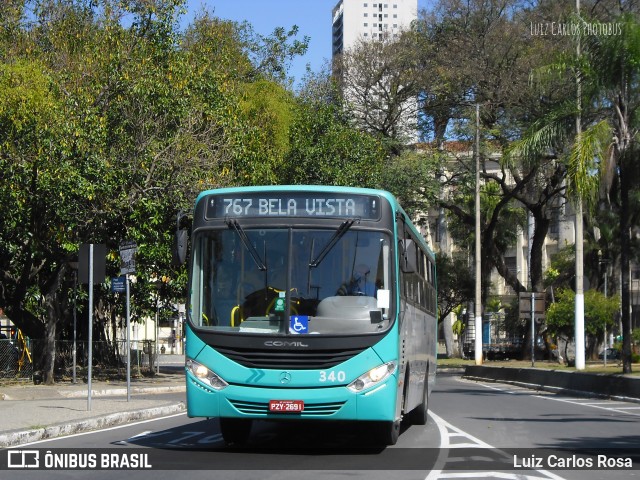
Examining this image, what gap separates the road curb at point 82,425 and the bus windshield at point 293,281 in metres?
3.14

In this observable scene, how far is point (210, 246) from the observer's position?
13102mm

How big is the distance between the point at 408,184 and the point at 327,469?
37.3m

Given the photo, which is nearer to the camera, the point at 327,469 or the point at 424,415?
the point at 327,469

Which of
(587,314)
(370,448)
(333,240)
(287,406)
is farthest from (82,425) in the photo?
(587,314)

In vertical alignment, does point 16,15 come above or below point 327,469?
above

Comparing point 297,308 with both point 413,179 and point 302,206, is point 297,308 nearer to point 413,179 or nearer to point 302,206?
point 302,206

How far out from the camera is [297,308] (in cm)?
1252

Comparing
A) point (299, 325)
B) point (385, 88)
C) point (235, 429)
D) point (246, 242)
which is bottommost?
point (235, 429)

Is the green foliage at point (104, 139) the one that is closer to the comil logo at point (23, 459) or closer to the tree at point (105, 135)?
the tree at point (105, 135)

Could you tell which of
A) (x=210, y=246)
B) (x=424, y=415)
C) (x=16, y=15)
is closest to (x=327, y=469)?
(x=210, y=246)

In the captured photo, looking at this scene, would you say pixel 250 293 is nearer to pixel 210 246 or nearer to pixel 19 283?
pixel 210 246

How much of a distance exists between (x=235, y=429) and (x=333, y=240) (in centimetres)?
281

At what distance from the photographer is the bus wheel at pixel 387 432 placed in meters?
13.1

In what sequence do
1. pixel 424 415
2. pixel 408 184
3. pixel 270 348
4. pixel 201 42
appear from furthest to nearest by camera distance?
pixel 408 184, pixel 201 42, pixel 424 415, pixel 270 348
